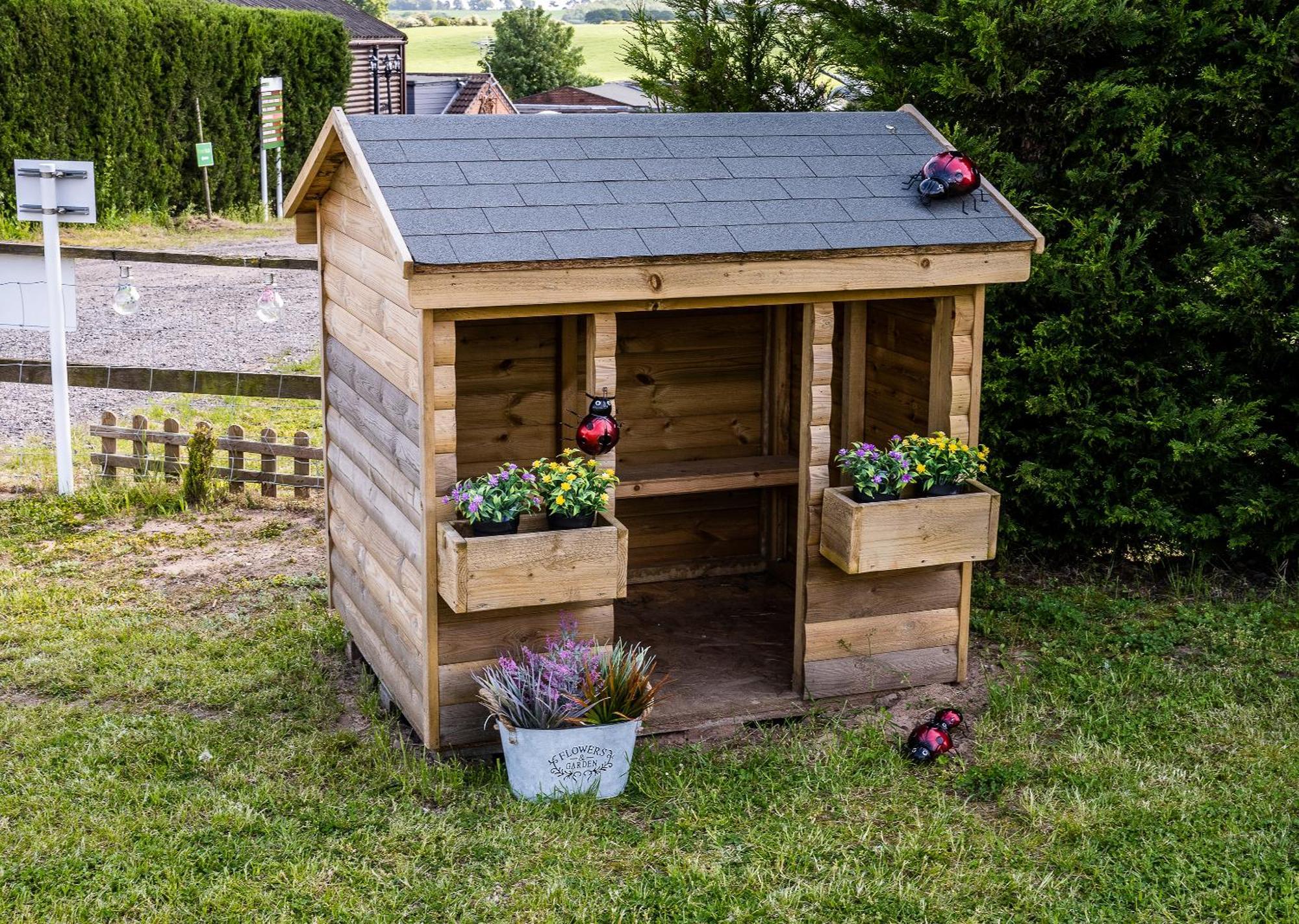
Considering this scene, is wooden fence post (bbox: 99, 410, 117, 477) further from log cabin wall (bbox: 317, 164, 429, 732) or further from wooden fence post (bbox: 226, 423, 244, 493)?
log cabin wall (bbox: 317, 164, 429, 732)

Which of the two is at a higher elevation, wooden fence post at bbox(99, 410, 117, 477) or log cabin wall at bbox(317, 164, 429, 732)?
→ log cabin wall at bbox(317, 164, 429, 732)

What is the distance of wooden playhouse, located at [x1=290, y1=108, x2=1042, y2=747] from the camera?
4.60 meters

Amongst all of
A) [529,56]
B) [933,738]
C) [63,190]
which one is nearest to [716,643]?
[933,738]

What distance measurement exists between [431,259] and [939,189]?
201 cm

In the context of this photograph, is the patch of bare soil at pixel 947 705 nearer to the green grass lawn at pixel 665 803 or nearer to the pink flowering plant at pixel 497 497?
the green grass lawn at pixel 665 803

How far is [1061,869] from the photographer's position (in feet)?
13.9

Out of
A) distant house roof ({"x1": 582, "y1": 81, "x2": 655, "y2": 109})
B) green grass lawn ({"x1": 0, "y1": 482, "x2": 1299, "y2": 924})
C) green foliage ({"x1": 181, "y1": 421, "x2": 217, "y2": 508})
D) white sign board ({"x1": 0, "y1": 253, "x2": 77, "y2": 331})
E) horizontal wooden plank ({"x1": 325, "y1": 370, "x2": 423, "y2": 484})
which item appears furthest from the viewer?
distant house roof ({"x1": 582, "y1": 81, "x2": 655, "y2": 109})

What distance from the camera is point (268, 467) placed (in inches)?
332

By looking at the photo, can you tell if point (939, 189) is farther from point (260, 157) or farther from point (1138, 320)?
point (260, 157)

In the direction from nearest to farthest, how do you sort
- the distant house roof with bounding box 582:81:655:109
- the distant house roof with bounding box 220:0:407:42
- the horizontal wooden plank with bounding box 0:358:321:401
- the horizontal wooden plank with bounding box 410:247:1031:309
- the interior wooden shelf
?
1. the horizontal wooden plank with bounding box 410:247:1031:309
2. the interior wooden shelf
3. the horizontal wooden plank with bounding box 0:358:321:401
4. the distant house roof with bounding box 220:0:407:42
5. the distant house roof with bounding box 582:81:655:109

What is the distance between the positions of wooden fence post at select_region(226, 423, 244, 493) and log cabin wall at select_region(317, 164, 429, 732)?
8.06 ft

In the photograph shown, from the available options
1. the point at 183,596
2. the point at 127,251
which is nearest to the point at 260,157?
the point at 127,251

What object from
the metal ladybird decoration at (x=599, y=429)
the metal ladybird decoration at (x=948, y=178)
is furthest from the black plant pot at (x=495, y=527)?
the metal ladybird decoration at (x=948, y=178)

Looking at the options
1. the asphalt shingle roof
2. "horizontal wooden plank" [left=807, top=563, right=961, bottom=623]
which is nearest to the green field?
the asphalt shingle roof
